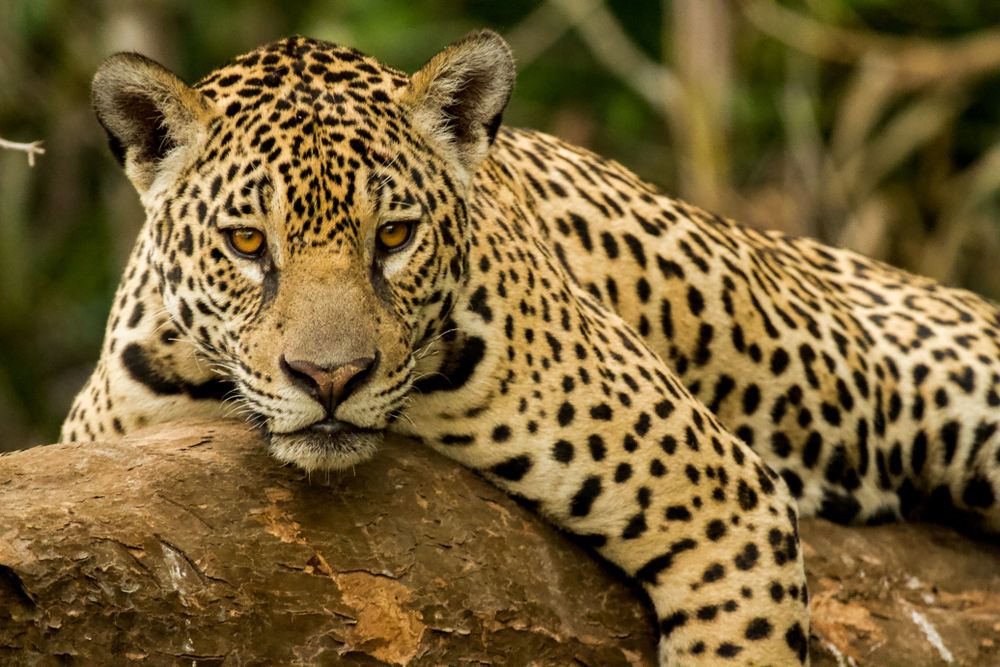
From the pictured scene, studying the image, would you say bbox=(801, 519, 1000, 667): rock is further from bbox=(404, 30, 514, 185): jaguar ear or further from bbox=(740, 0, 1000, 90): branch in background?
bbox=(740, 0, 1000, 90): branch in background

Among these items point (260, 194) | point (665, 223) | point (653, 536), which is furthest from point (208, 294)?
point (665, 223)

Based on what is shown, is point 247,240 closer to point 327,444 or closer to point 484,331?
point 327,444

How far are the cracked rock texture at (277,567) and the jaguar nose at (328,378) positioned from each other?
809 mm

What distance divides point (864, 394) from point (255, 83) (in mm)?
4590

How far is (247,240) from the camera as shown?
15.8ft

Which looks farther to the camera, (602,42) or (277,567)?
(602,42)

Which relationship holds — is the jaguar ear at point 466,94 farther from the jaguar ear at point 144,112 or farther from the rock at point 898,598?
the rock at point 898,598

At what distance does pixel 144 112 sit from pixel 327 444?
1.70 metres

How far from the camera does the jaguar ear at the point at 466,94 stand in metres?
5.26

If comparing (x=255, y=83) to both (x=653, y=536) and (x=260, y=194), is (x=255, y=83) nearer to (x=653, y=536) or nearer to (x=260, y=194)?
(x=260, y=194)

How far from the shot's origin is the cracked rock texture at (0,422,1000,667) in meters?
4.57

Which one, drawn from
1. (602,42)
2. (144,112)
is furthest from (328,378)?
(602,42)

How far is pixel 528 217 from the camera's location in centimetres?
661

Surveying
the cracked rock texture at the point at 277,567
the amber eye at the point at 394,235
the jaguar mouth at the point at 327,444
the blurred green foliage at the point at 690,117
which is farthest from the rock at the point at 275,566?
the blurred green foliage at the point at 690,117
